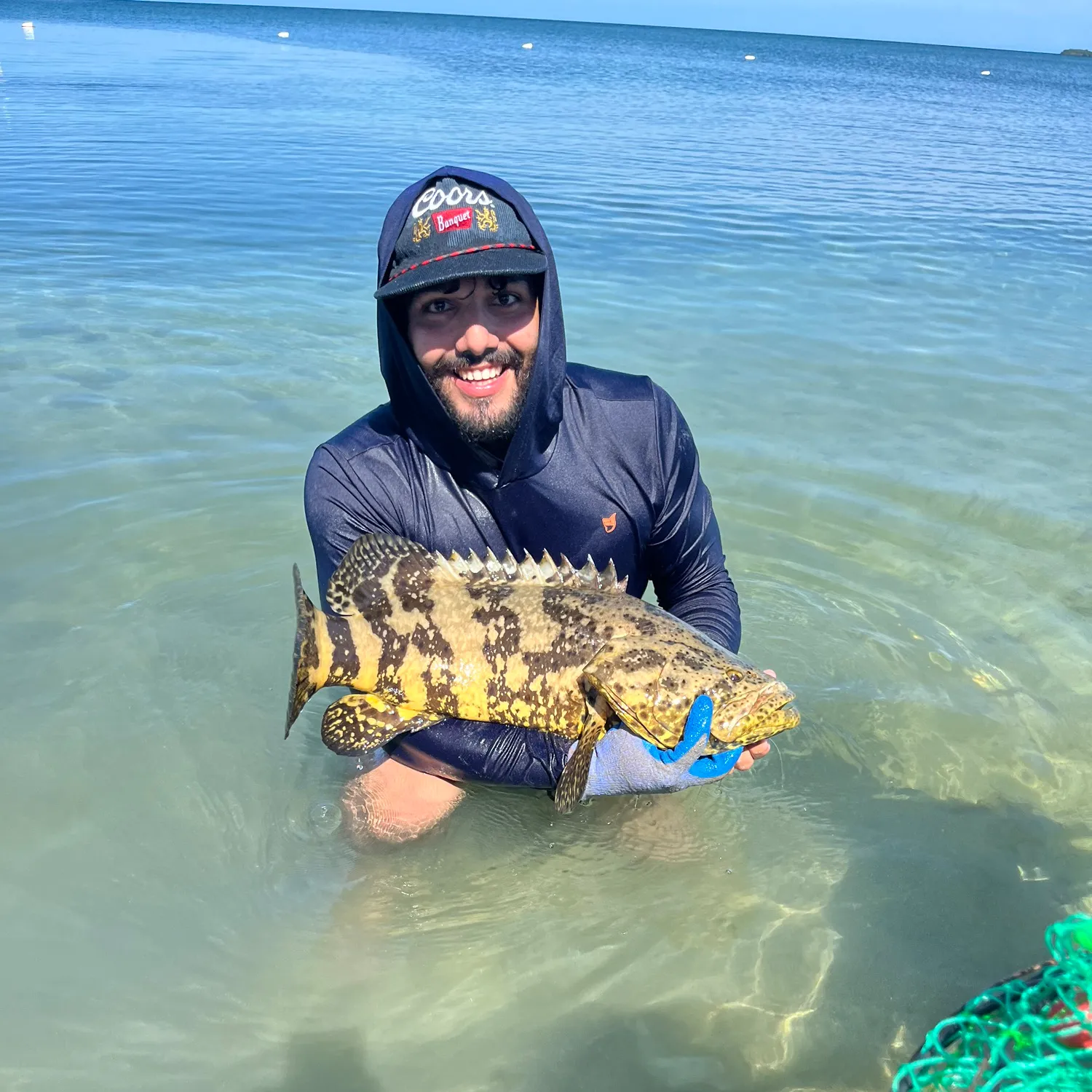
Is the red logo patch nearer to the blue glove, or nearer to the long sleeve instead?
the long sleeve

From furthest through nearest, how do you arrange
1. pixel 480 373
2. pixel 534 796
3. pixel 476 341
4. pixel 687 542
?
pixel 534 796 → pixel 687 542 → pixel 480 373 → pixel 476 341

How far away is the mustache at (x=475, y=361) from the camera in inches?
169

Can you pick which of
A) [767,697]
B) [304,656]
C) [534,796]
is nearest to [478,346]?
[304,656]

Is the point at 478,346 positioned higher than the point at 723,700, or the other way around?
the point at 478,346

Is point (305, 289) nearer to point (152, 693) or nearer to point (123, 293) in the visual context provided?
point (123, 293)

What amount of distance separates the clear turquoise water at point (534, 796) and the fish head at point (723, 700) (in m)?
1.31

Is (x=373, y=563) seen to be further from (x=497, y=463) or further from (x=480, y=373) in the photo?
(x=480, y=373)

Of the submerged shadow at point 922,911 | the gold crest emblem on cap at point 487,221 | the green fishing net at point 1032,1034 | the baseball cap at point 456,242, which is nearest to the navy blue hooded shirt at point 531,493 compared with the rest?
the baseball cap at point 456,242

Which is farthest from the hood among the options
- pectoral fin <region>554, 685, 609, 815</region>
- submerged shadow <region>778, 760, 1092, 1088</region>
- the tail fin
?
submerged shadow <region>778, 760, 1092, 1088</region>

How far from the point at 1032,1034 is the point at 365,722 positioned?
8.69 ft

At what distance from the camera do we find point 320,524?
4.52m

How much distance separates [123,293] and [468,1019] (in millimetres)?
11817

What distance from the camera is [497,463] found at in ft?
15.2

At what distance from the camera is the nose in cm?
421
